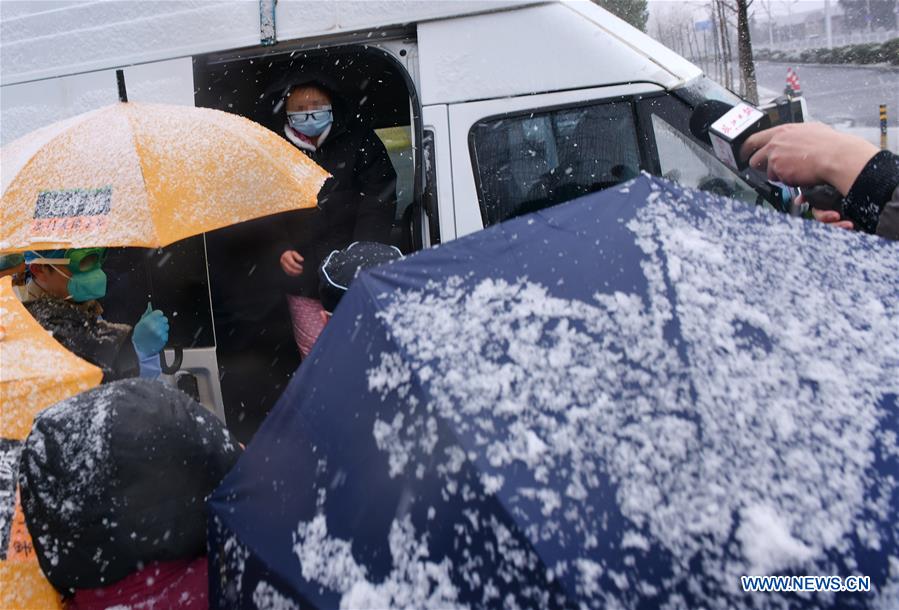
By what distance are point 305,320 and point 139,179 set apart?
1.54 meters

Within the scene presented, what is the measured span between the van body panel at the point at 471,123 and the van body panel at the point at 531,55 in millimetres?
35

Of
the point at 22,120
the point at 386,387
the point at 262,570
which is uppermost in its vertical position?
the point at 22,120

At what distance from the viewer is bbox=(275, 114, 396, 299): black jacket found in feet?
13.2

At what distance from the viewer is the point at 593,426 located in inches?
36.1

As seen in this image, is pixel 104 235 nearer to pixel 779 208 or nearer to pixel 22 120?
pixel 22 120

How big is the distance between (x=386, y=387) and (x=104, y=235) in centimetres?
178

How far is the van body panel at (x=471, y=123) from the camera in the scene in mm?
3293

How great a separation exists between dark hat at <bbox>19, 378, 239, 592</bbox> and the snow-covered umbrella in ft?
3.85

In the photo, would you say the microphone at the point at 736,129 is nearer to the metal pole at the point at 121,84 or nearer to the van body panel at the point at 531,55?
the van body panel at the point at 531,55

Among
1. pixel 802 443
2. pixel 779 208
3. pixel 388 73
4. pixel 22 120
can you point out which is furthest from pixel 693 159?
pixel 22 120

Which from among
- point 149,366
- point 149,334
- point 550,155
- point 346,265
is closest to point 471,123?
point 550,155

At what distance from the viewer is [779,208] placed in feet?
10.6

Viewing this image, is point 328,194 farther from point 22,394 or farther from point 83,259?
point 22,394

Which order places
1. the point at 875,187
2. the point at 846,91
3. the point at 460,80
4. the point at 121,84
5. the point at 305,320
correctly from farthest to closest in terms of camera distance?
the point at 846,91 < the point at 305,320 < the point at 460,80 < the point at 121,84 < the point at 875,187
